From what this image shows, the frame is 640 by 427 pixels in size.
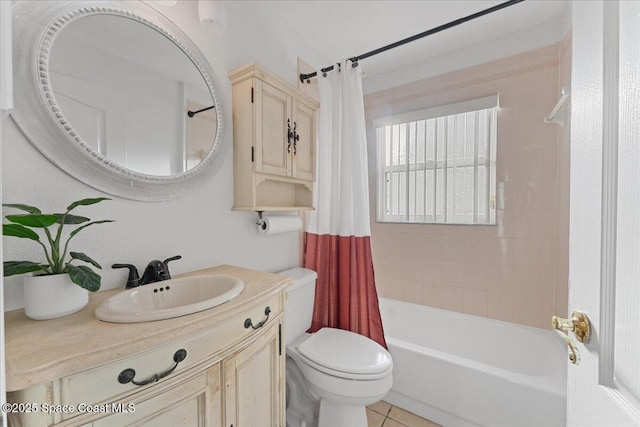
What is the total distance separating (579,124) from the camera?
59cm

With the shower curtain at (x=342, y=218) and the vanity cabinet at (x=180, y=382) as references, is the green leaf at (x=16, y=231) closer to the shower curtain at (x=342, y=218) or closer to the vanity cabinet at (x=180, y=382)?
the vanity cabinet at (x=180, y=382)

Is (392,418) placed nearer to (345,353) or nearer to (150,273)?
(345,353)

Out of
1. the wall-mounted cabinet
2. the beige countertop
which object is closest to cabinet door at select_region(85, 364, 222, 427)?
the beige countertop

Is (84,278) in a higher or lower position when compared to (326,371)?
higher

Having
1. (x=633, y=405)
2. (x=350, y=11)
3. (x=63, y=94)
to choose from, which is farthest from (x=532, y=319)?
(x=63, y=94)

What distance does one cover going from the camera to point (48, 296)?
0.66 m

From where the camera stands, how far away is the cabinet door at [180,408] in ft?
1.87

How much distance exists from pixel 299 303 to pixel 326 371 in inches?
14.9

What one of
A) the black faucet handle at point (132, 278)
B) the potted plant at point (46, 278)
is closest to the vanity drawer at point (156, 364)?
the potted plant at point (46, 278)

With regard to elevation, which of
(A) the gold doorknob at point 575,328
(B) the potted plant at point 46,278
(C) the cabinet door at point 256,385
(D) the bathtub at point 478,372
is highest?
(B) the potted plant at point 46,278

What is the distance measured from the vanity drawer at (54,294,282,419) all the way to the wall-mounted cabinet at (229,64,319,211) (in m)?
0.64

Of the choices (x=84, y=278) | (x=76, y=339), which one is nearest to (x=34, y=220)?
(x=84, y=278)

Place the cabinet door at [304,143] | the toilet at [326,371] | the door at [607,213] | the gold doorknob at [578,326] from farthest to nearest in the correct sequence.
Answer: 1. the cabinet door at [304,143]
2. the toilet at [326,371]
3. the gold doorknob at [578,326]
4. the door at [607,213]

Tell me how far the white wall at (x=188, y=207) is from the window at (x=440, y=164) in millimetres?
1036
